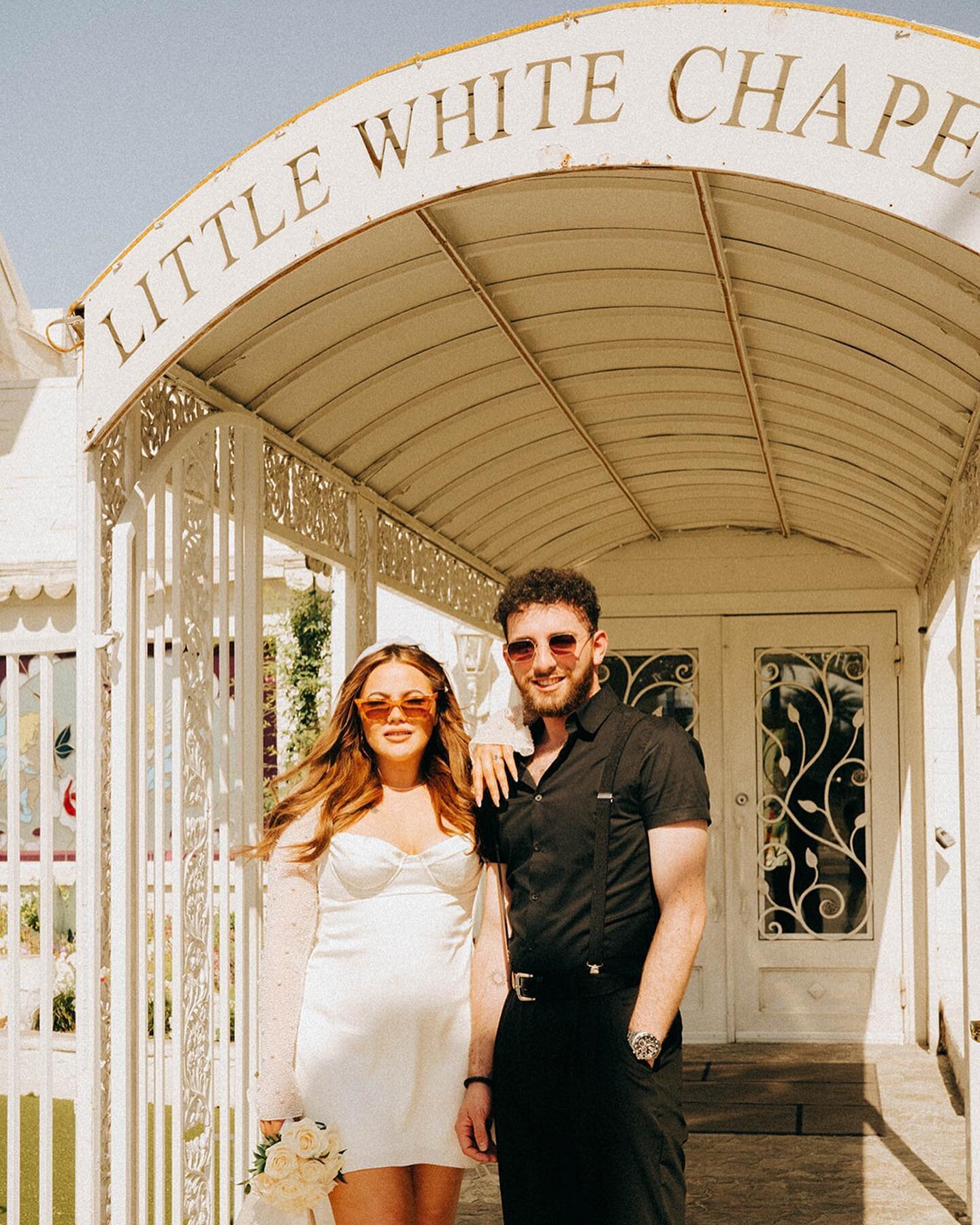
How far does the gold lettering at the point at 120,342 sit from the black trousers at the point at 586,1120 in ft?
5.96

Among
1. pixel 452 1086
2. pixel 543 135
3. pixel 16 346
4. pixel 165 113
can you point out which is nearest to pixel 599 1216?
pixel 452 1086

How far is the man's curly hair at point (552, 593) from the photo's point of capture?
3031 millimetres

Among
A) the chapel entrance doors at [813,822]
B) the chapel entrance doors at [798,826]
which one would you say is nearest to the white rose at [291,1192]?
the chapel entrance doors at [798,826]

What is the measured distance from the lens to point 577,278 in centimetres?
430

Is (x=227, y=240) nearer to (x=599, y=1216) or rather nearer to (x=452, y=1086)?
(x=452, y=1086)

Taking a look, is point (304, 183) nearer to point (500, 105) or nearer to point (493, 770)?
point (500, 105)

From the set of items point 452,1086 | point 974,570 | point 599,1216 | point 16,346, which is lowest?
point 599,1216

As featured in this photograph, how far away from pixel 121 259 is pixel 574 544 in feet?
18.9

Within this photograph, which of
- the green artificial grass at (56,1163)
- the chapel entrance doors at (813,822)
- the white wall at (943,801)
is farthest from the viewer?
the chapel entrance doors at (813,822)

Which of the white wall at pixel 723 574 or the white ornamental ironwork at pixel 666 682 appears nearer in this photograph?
the white wall at pixel 723 574

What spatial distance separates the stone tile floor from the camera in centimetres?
544

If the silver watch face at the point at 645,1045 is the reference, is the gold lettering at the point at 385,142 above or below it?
above

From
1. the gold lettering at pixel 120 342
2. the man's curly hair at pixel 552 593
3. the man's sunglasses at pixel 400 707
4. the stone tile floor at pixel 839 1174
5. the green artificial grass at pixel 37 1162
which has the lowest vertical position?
the green artificial grass at pixel 37 1162

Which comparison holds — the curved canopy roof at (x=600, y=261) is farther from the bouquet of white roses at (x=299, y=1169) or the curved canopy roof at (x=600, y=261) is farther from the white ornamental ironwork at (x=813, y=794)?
the white ornamental ironwork at (x=813, y=794)
